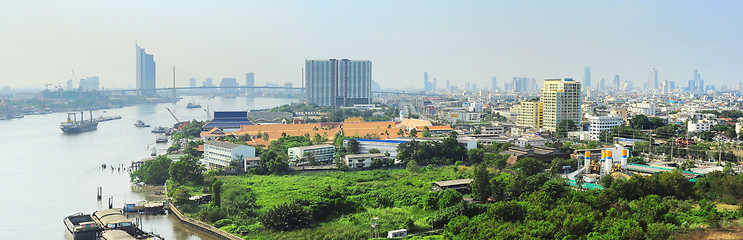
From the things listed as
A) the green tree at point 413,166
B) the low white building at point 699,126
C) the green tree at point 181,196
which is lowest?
the green tree at point 181,196

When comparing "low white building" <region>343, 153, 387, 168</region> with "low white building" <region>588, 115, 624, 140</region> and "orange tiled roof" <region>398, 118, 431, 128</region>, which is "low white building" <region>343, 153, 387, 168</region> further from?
"low white building" <region>588, 115, 624, 140</region>

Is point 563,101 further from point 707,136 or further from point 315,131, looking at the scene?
point 315,131

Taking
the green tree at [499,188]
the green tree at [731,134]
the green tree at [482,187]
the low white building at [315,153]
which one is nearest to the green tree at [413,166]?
the low white building at [315,153]

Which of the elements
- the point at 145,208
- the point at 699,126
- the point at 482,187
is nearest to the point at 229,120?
the point at 145,208

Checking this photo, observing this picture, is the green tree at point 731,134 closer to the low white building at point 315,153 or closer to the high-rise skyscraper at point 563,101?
the high-rise skyscraper at point 563,101

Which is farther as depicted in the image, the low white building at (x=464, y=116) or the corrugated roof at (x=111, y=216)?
the low white building at (x=464, y=116)

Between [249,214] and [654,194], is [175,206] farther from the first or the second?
[654,194]

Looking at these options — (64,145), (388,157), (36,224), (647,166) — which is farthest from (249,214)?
(64,145)
